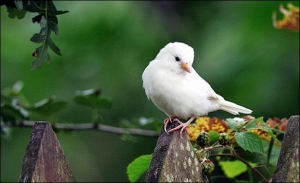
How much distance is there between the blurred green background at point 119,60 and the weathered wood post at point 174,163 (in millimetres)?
2755

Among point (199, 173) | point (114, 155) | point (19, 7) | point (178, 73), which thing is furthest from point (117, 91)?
point (199, 173)

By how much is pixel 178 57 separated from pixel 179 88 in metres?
0.22

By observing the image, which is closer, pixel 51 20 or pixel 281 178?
pixel 281 178

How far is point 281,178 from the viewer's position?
1622 millimetres

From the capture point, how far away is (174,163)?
5.41 ft

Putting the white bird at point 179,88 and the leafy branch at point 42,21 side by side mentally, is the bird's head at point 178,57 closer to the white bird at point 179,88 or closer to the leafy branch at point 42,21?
the white bird at point 179,88

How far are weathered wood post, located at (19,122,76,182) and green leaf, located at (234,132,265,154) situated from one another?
0.59 metres

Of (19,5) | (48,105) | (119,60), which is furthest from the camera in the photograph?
Result: (119,60)

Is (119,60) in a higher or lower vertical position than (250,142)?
lower

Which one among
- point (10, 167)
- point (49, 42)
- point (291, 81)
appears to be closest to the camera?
point (49, 42)

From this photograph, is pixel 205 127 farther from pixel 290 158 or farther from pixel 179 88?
pixel 290 158

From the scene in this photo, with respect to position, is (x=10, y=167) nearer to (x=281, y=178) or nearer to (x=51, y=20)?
(x=51, y=20)

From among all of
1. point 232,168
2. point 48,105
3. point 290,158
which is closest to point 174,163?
point 290,158

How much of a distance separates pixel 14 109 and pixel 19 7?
1016mm
